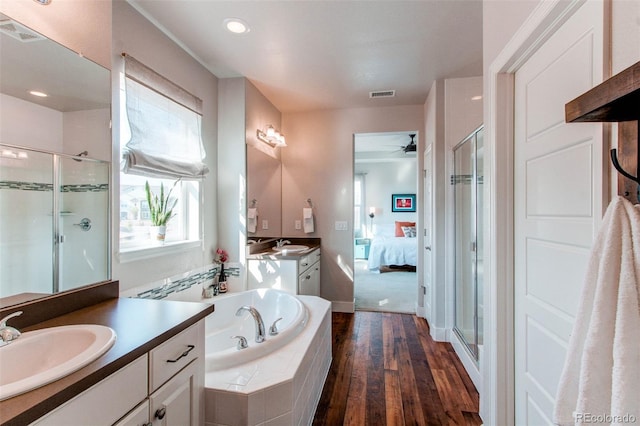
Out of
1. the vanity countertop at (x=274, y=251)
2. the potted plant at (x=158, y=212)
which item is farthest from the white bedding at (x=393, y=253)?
the potted plant at (x=158, y=212)

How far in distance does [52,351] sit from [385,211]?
23.8 feet

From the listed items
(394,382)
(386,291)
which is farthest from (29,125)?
(386,291)

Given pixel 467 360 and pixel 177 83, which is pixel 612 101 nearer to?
pixel 467 360

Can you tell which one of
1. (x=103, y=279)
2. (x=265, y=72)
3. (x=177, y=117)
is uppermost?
(x=265, y=72)

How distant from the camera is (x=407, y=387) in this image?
2127mm

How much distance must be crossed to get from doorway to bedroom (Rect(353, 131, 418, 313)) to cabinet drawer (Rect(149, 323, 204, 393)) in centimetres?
399

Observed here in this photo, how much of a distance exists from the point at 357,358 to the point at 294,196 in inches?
85.7

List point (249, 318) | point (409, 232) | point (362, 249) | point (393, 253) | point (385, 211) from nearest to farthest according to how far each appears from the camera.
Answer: point (249, 318), point (393, 253), point (409, 232), point (362, 249), point (385, 211)

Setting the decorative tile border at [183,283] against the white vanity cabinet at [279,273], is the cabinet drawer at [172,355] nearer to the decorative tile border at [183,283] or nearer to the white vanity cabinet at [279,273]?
the decorative tile border at [183,283]

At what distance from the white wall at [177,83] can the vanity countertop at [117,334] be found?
0.50 meters

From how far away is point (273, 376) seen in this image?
57.1 inches

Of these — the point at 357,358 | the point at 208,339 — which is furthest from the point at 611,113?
the point at 208,339

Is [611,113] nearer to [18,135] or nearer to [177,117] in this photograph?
[18,135]

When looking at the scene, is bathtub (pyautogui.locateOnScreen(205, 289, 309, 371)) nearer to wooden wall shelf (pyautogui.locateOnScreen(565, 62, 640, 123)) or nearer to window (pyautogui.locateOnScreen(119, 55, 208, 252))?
A: window (pyautogui.locateOnScreen(119, 55, 208, 252))
